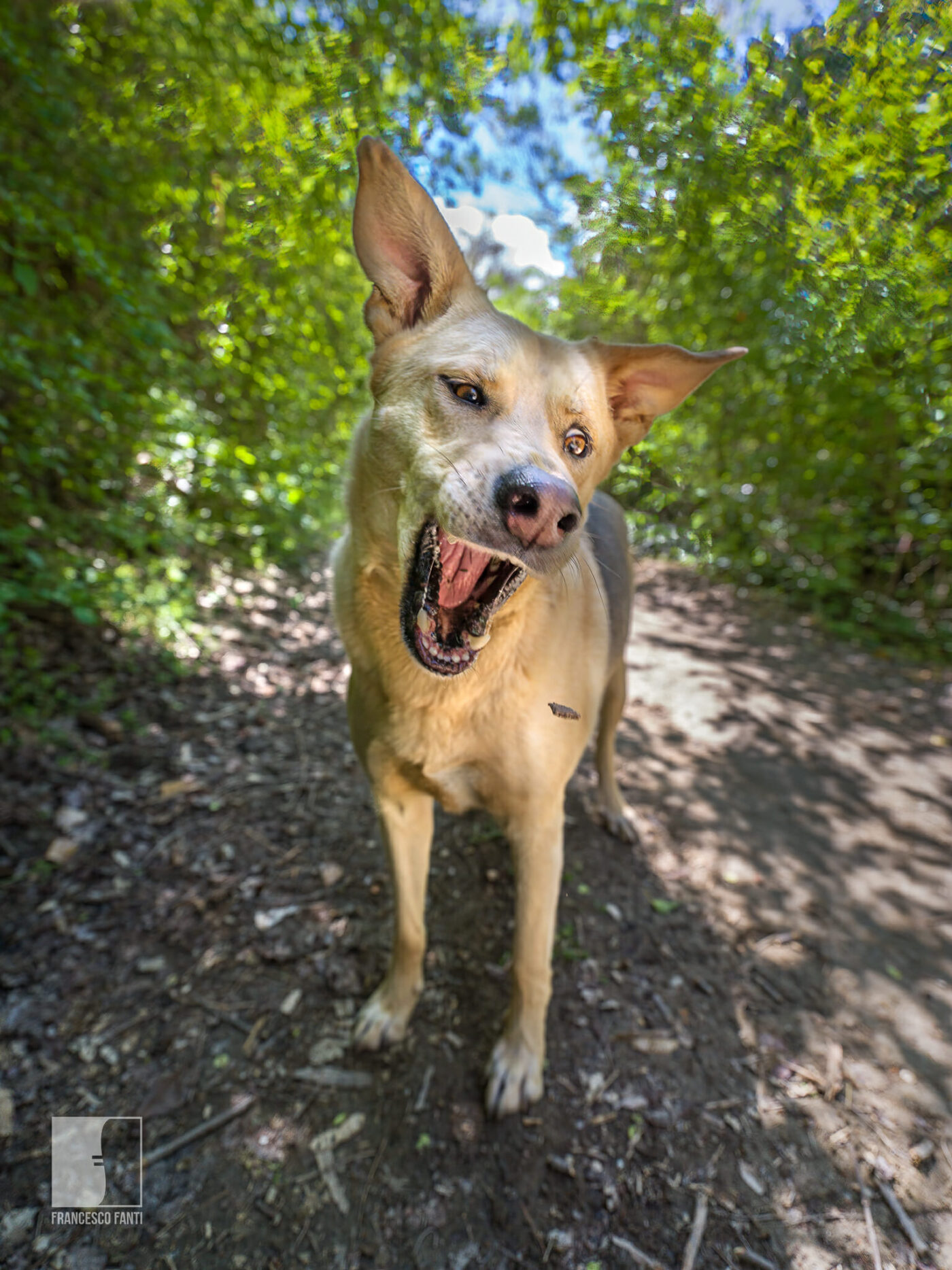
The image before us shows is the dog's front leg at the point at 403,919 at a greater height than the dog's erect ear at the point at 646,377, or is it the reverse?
the dog's erect ear at the point at 646,377

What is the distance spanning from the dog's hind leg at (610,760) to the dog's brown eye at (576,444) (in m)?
1.70

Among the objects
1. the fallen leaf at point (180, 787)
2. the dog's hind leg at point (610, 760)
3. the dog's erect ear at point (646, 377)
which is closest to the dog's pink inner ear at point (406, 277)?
the dog's erect ear at point (646, 377)

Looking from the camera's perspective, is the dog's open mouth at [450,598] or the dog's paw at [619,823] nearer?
the dog's open mouth at [450,598]

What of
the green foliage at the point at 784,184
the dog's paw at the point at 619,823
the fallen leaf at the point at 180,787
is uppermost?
the green foliage at the point at 784,184

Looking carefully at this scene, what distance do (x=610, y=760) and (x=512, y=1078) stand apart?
159 cm

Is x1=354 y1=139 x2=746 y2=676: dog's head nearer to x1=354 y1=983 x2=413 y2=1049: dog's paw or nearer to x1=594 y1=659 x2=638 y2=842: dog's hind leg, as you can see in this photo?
x1=354 y1=983 x2=413 y2=1049: dog's paw

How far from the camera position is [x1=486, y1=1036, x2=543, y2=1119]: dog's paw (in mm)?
1832

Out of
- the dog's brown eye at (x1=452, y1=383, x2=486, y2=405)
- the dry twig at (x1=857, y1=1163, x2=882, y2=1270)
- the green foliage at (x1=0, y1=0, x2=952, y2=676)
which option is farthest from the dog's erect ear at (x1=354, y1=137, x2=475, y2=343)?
the dry twig at (x1=857, y1=1163, x2=882, y2=1270)

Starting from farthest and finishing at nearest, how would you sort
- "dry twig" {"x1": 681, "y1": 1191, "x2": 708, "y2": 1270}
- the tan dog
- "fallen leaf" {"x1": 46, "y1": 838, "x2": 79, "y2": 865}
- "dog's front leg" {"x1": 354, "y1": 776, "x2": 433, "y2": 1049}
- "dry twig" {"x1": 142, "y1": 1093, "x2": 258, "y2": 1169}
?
"fallen leaf" {"x1": 46, "y1": 838, "x2": 79, "y2": 865} → "dog's front leg" {"x1": 354, "y1": 776, "x2": 433, "y2": 1049} → "dry twig" {"x1": 142, "y1": 1093, "x2": 258, "y2": 1169} → "dry twig" {"x1": 681, "y1": 1191, "x2": 708, "y2": 1270} → the tan dog

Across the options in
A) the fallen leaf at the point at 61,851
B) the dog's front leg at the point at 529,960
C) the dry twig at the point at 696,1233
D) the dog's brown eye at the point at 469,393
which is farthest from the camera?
the fallen leaf at the point at 61,851

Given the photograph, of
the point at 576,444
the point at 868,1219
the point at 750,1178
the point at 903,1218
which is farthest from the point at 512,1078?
the point at 576,444

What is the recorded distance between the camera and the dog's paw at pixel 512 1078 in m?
1.83

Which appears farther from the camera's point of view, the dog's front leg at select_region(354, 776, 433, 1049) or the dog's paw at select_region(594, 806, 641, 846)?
the dog's paw at select_region(594, 806, 641, 846)

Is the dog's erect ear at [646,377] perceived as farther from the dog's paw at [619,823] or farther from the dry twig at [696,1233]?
the dry twig at [696,1233]
